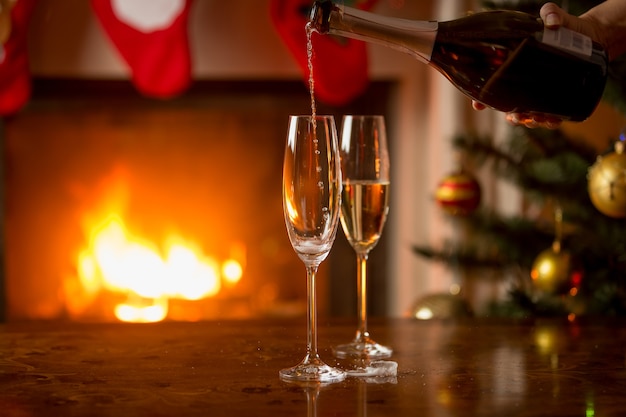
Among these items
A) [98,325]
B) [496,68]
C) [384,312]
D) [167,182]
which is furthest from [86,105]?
[496,68]

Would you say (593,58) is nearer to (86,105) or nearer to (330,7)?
(330,7)

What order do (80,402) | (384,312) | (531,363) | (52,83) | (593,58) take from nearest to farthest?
1. (80,402)
2. (531,363)
3. (593,58)
4. (52,83)
5. (384,312)

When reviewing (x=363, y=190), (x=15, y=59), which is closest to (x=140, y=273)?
(x=15, y=59)

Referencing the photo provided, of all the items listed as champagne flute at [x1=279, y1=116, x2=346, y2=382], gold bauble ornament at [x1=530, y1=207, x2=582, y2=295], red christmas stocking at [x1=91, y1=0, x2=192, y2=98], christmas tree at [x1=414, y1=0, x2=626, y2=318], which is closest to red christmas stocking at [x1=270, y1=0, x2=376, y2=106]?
red christmas stocking at [x1=91, y1=0, x2=192, y2=98]

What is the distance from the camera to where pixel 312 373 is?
A: 2.60ft

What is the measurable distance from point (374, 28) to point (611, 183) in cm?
67

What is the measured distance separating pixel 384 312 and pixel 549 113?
1694 mm

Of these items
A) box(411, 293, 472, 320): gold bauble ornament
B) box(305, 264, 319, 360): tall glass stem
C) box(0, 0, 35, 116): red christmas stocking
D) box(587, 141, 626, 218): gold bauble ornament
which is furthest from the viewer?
box(0, 0, 35, 116): red christmas stocking

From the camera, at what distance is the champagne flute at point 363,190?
0.96m

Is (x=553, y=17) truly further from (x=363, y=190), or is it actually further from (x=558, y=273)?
(x=558, y=273)

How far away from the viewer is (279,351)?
0.92 m

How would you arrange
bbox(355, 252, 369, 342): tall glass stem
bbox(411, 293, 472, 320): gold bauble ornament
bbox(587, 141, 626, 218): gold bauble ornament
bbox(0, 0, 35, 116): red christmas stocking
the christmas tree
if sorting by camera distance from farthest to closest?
bbox(0, 0, 35, 116): red christmas stocking
bbox(411, 293, 472, 320): gold bauble ornament
the christmas tree
bbox(587, 141, 626, 218): gold bauble ornament
bbox(355, 252, 369, 342): tall glass stem

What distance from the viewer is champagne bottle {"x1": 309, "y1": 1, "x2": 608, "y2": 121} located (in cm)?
97

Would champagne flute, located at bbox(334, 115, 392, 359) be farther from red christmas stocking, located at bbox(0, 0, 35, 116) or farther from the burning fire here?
the burning fire
